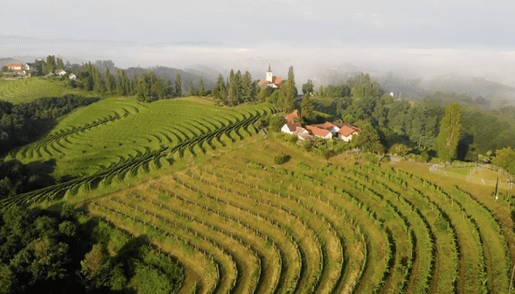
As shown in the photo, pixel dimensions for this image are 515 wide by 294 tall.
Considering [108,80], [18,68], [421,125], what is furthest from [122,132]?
[18,68]

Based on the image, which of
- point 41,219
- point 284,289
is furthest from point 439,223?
point 41,219

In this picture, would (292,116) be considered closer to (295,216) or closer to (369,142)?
(369,142)

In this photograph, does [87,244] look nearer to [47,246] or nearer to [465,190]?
[47,246]

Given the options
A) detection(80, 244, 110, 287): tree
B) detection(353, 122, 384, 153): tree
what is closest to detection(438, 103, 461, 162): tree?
detection(353, 122, 384, 153): tree

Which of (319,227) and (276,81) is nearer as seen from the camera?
(319,227)

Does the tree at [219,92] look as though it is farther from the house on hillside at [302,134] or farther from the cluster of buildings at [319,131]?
the house on hillside at [302,134]

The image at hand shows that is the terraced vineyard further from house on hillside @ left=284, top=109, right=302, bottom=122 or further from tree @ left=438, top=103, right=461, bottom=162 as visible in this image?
house on hillside @ left=284, top=109, right=302, bottom=122

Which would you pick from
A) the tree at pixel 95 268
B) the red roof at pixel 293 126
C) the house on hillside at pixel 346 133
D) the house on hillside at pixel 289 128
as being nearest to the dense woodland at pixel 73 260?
the tree at pixel 95 268
